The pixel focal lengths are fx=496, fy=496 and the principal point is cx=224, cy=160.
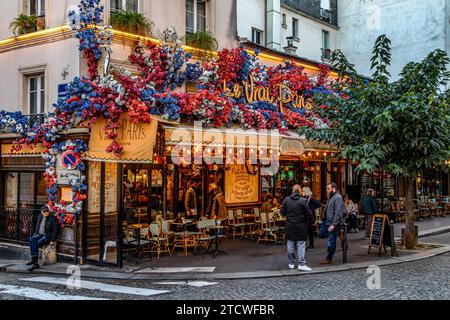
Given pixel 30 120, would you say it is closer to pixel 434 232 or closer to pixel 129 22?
pixel 129 22

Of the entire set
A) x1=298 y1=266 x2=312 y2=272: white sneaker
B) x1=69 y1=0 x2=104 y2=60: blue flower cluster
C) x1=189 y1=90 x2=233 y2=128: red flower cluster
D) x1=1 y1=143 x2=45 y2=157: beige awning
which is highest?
x1=69 y1=0 x2=104 y2=60: blue flower cluster

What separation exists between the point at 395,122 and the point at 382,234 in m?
2.88

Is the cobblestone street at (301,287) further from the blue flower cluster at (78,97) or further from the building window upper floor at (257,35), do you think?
the building window upper floor at (257,35)

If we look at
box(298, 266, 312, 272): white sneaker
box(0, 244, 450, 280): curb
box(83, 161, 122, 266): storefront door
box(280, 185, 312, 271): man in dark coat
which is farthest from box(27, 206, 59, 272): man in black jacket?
box(298, 266, 312, 272): white sneaker

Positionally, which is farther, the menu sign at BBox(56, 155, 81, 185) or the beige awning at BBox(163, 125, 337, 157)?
the menu sign at BBox(56, 155, 81, 185)

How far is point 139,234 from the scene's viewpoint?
12.3m

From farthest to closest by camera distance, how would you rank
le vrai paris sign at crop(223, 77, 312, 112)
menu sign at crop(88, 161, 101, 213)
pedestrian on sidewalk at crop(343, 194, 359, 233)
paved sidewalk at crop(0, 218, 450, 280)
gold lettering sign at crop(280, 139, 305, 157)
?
1. pedestrian on sidewalk at crop(343, 194, 359, 233)
2. le vrai paris sign at crop(223, 77, 312, 112)
3. gold lettering sign at crop(280, 139, 305, 157)
4. menu sign at crop(88, 161, 101, 213)
5. paved sidewalk at crop(0, 218, 450, 280)

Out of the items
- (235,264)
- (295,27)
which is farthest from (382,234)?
(295,27)

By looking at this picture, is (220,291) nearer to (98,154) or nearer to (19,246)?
(98,154)

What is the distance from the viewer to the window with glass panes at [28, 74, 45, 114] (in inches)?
555

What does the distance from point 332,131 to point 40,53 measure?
27.4ft

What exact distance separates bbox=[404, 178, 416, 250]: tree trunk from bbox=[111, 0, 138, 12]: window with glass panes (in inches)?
355

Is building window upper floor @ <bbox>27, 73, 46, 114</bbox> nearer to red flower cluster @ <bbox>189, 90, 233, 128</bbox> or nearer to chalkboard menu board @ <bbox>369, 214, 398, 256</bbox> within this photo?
red flower cluster @ <bbox>189, 90, 233, 128</bbox>
